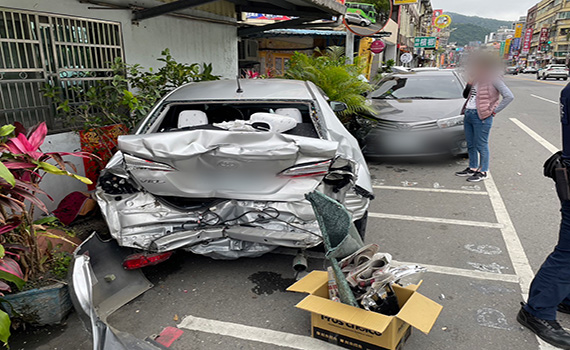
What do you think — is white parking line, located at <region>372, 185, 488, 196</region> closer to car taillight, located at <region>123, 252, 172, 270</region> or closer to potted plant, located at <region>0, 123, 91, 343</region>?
car taillight, located at <region>123, 252, 172, 270</region>

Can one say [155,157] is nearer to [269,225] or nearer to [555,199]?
[269,225]

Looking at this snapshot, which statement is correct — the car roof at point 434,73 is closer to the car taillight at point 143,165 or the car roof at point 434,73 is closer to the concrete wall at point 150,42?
the concrete wall at point 150,42

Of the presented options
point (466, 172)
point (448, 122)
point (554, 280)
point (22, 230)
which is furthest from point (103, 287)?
point (448, 122)

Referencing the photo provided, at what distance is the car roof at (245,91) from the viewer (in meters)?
4.05

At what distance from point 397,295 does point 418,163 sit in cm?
516

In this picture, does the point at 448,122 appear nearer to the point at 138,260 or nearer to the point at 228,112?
the point at 228,112

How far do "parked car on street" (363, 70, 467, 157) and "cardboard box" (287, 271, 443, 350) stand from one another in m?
4.51

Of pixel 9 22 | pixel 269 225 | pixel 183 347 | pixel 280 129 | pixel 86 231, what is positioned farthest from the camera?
pixel 9 22

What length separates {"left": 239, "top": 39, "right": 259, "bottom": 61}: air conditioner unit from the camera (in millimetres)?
13227

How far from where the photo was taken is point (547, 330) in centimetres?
266

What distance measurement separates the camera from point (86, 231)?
13.8ft

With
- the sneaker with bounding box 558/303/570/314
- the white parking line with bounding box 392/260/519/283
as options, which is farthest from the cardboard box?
the sneaker with bounding box 558/303/570/314

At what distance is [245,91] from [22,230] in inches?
92.8

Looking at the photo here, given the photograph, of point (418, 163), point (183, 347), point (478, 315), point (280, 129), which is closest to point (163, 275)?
point (183, 347)
